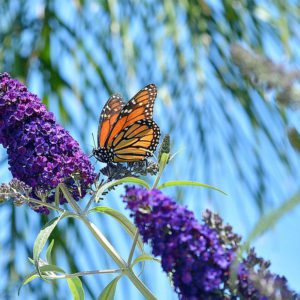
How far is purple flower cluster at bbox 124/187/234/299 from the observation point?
0.77 meters

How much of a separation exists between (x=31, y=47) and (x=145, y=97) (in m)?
1.23

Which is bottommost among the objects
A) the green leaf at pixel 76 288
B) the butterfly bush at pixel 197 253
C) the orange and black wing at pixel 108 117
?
the butterfly bush at pixel 197 253

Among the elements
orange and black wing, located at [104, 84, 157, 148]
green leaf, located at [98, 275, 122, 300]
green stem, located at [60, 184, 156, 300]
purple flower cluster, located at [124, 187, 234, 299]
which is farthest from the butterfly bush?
orange and black wing, located at [104, 84, 157, 148]

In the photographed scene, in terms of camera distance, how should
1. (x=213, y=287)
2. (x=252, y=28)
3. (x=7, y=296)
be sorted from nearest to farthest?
(x=213, y=287) → (x=7, y=296) → (x=252, y=28)

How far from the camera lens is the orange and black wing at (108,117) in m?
1.66

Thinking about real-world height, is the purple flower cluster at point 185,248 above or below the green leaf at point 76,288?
below

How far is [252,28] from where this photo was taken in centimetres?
302

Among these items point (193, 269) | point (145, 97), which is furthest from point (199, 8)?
point (193, 269)

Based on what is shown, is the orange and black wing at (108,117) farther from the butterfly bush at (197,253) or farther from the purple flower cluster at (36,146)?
the butterfly bush at (197,253)

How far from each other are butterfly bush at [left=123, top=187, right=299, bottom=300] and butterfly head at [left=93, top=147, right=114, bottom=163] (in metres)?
0.74

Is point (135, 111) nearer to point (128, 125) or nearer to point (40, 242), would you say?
point (128, 125)

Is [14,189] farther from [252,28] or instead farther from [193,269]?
[252,28]

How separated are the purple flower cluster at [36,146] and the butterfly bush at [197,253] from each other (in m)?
0.37

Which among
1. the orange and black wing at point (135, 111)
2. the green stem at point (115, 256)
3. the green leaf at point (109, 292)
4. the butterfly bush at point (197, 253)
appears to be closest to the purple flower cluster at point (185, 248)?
the butterfly bush at point (197, 253)
